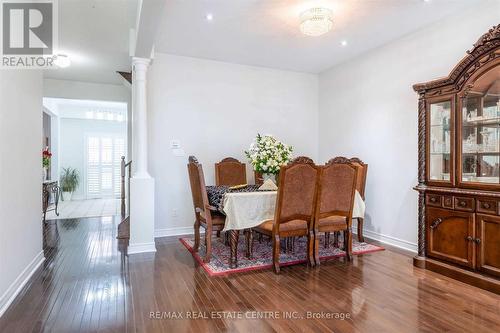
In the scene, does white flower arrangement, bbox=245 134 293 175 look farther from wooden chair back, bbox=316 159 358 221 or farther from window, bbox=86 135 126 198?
window, bbox=86 135 126 198

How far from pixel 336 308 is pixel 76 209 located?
7229 mm

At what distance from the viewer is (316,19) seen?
311 cm

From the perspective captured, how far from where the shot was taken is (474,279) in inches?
108

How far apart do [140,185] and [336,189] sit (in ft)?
7.92

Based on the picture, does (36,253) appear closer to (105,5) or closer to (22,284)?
(22,284)

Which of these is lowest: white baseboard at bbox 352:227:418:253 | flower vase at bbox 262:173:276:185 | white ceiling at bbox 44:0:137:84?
white baseboard at bbox 352:227:418:253

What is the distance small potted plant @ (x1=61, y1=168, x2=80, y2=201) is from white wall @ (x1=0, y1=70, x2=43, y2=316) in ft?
21.0

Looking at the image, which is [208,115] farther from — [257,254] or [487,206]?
[487,206]

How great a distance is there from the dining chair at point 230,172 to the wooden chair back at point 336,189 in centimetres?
181

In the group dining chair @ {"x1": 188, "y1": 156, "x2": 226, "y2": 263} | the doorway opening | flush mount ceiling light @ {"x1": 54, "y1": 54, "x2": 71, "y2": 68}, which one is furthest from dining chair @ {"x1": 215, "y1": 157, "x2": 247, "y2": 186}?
the doorway opening

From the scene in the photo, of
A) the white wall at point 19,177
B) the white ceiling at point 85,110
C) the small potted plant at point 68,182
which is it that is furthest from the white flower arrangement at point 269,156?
the small potted plant at point 68,182

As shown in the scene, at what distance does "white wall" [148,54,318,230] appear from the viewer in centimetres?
468

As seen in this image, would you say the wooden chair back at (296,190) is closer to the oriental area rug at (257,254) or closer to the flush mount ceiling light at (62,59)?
the oriental area rug at (257,254)

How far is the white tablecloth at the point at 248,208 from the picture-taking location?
10.2 feet
